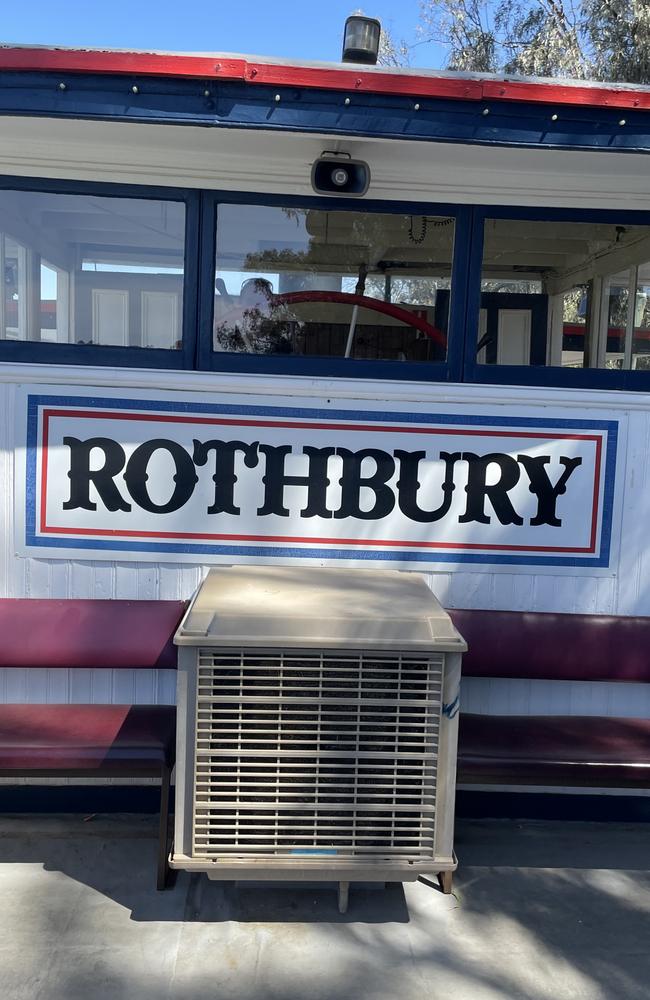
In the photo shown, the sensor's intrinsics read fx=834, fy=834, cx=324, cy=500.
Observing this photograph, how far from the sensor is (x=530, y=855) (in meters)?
3.20

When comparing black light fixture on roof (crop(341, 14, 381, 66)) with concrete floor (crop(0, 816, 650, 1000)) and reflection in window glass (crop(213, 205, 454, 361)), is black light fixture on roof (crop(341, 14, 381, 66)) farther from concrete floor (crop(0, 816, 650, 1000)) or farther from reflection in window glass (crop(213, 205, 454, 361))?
concrete floor (crop(0, 816, 650, 1000))

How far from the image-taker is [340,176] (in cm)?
313

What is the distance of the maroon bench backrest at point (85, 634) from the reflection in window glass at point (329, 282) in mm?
1122

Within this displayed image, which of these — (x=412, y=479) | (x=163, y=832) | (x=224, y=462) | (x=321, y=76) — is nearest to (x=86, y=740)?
(x=163, y=832)

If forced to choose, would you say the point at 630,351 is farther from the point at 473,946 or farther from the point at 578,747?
the point at 473,946

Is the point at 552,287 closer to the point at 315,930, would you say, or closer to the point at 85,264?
the point at 85,264

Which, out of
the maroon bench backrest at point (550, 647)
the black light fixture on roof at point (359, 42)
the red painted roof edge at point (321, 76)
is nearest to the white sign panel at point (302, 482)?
the maroon bench backrest at point (550, 647)

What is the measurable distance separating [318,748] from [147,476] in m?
1.32

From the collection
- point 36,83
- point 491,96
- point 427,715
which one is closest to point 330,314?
point 491,96

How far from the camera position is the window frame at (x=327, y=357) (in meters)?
3.27

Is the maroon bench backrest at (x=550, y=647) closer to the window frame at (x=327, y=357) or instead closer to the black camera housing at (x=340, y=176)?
the window frame at (x=327, y=357)

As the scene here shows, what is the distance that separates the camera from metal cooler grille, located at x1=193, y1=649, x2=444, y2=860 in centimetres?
252

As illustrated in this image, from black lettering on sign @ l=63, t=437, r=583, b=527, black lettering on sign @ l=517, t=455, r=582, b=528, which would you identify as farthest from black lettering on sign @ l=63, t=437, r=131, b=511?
black lettering on sign @ l=517, t=455, r=582, b=528

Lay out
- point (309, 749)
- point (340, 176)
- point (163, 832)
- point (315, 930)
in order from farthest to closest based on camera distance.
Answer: point (340, 176)
point (163, 832)
point (315, 930)
point (309, 749)
